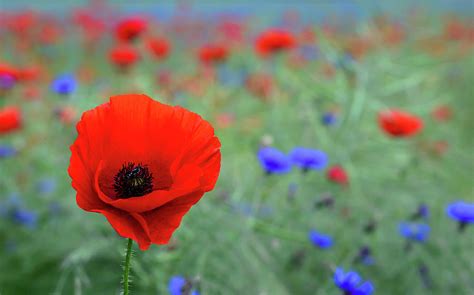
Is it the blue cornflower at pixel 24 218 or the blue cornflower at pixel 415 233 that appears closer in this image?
the blue cornflower at pixel 415 233

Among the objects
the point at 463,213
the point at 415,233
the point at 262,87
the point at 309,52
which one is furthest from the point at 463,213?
the point at 309,52

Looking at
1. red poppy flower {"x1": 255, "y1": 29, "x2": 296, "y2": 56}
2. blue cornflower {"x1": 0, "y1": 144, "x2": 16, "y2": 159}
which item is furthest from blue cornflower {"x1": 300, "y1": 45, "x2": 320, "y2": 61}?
blue cornflower {"x1": 0, "y1": 144, "x2": 16, "y2": 159}

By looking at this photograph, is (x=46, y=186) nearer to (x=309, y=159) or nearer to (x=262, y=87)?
(x=309, y=159)

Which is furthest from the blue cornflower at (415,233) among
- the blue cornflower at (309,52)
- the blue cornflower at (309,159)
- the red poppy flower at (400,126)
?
the blue cornflower at (309,52)

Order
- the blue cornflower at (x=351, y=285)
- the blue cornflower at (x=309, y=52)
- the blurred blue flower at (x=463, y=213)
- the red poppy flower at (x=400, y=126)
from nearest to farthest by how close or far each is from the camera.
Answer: the blue cornflower at (x=351, y=285)
the blurred blue flower at (x=463, y=213)
the red poppy flower at (x=400, y=126)
the blue cornflower at (x=309, y=52)

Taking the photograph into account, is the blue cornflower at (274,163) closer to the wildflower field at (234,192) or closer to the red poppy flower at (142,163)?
the wildflower field at (234,192)

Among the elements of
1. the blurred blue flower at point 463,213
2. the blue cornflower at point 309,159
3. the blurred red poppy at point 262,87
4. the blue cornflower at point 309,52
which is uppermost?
the blue cornflower at point 309,52

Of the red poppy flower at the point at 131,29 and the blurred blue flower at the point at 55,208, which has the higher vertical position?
the red poppy flower at the point at 131,29
